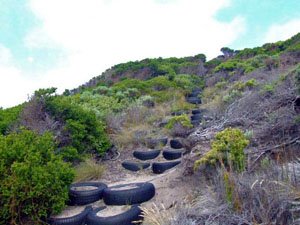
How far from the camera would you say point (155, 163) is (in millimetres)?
7340

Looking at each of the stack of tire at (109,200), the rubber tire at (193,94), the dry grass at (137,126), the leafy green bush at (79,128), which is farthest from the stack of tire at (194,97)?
the stack of tire at (109,200)

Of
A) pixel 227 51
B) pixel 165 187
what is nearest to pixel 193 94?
pixel 165 187

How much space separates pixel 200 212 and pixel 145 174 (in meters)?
3.60

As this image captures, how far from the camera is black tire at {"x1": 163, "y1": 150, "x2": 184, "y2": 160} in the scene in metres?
7.91

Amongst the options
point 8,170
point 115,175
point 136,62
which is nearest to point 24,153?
point 8,170

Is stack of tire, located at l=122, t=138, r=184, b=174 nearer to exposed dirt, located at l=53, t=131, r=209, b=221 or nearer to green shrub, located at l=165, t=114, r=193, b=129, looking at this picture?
exposed dirt, located at l=53, t=131, r=209, b=221

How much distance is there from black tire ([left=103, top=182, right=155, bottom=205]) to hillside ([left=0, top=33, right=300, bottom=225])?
135 mm

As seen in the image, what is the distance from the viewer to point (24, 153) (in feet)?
18.9

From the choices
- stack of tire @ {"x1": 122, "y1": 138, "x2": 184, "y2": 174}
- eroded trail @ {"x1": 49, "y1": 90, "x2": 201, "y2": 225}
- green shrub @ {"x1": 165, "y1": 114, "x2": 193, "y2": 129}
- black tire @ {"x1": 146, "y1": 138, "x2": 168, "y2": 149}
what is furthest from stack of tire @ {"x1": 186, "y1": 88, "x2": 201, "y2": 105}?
eroded trail @ {"x1": 49, "y1": 90, "x2": 201, "y2": 225}

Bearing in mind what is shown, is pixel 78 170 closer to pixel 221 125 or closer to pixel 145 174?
pixel 145 174

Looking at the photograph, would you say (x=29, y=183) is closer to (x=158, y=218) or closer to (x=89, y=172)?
(x=89, y=172)

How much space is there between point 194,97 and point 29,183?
12781 millimetres

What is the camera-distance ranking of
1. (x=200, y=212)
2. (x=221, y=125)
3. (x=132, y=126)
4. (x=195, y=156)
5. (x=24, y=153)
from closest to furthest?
(x=200, y=212) → (x=24, y=153) → (x=195, y=156) → (x=221, y=125) → (x=132, y=126)

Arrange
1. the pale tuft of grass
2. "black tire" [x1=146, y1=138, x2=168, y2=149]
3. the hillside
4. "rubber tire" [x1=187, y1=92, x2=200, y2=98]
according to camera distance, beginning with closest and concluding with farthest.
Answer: the hillside, the pale tuft of grass, "black tire" [x1=146, y1=138, x2=168, y2=149], "rubber tire" [x1=187, y1=92, x2=200, y2=98]
